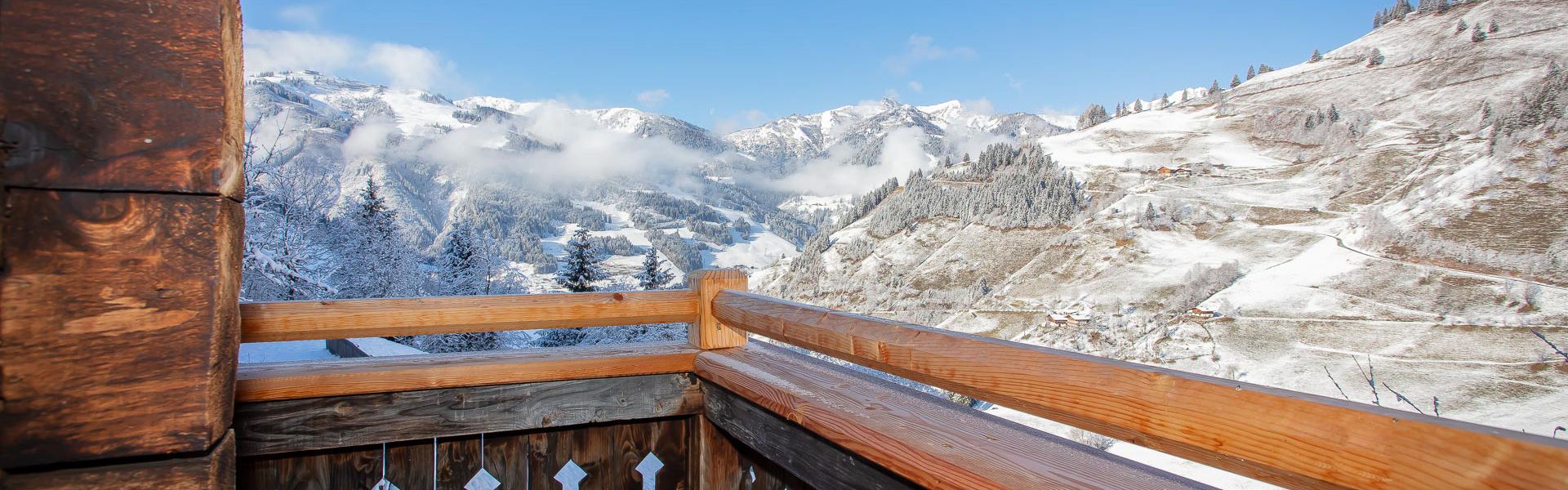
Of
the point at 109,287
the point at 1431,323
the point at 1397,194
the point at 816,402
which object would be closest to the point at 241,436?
the point at 109,287

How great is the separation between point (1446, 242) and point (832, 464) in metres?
87.9

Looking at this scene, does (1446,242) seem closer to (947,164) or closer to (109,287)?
(947,164)

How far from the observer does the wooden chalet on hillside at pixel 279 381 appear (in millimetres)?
789

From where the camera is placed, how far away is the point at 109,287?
4.05ft

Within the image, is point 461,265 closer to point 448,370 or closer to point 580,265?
point 580,265

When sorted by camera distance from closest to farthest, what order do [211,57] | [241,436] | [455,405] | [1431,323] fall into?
[211,57] → [241,436] → [455,405] → [1431,323]

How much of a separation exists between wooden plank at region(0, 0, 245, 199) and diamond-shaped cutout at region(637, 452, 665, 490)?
130cm

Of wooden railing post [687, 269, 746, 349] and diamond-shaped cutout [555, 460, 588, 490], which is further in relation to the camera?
wooden railing post [687, 269, 746, 349]

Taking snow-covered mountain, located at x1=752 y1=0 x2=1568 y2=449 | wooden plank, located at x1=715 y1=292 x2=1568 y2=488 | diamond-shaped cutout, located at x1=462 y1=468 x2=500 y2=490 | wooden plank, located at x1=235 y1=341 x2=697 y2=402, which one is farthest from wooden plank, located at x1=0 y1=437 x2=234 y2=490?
snow-covered mountain, located at x1=752 y1=0 x2=1568 y2=449

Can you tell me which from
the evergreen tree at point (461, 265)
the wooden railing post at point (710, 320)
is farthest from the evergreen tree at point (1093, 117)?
the wooden railing post at point (710, 320)

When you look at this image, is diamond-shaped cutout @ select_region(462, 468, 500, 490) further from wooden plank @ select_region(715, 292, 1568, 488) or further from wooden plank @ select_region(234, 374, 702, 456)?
wooden plank @ select_region(715, 292, 1568, 488)

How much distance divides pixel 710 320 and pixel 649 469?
0.51 metres

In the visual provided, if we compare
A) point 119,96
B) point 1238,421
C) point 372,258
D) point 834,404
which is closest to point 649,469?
point 834,404

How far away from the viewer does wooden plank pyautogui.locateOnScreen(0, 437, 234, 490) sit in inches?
47.8
